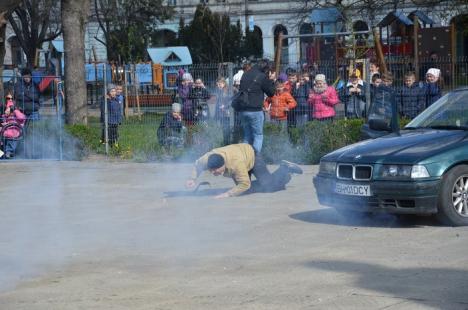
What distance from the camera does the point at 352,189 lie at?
11.3 m

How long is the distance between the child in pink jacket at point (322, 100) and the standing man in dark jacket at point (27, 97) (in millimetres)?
6334

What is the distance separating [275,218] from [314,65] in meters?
9.35

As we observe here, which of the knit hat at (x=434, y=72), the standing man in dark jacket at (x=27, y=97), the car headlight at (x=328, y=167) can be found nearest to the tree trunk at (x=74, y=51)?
the standing man in dark jacket at (x=27, y=97)

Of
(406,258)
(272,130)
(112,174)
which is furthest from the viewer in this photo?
(272,130)

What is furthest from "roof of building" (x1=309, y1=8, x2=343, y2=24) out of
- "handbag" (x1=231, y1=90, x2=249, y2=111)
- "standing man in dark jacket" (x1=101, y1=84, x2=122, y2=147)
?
"handbag" (x1=231, y1=90, x2=249, y2=111)

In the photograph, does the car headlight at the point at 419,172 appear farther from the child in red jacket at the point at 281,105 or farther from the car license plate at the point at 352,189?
the child in red jacket at the point at 281,105

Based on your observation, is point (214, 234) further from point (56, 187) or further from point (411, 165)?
point (56, 187)

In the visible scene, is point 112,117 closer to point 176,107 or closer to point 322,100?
point 176,107

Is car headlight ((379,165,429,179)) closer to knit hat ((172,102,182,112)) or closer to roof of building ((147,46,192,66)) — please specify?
knit hat ((172,102,182,112))

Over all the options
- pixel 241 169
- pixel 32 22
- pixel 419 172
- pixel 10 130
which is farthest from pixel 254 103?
pixel 32 22

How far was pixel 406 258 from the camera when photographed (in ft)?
30.7

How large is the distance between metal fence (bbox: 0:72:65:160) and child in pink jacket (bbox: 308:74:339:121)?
552cm

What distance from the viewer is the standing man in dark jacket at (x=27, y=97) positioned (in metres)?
21.9

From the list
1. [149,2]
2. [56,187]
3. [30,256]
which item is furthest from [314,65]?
[149,2]
